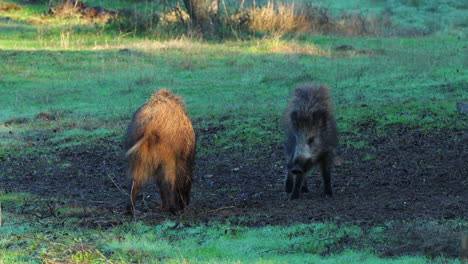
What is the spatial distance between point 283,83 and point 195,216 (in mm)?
7605

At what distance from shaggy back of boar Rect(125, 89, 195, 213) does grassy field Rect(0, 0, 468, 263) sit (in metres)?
0.39

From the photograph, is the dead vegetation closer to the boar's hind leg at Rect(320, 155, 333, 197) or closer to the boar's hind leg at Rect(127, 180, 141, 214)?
the boar's hind leg at Rect(320, 155, 333, 197)

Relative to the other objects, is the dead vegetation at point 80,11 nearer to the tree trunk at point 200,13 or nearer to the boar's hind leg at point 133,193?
the tree trunk at point 200,13

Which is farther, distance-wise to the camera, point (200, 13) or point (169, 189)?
point (200, 13)

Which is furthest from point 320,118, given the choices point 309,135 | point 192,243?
point 192,243

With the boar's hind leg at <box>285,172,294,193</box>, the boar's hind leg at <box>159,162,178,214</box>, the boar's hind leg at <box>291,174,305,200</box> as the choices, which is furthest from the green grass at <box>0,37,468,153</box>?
the boar's hind leg at <box>159,162,178,214</box>

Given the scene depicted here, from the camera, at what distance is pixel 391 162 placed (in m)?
9.95

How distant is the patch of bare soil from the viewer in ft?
23.5

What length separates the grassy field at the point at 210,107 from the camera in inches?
239

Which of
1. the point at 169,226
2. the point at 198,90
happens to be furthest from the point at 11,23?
the point at 169,226

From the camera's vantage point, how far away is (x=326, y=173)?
8.90m

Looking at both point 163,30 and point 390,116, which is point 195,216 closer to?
point 390,116

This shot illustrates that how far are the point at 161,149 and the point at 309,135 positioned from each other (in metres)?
1.89

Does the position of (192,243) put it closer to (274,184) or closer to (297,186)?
(297,186)
